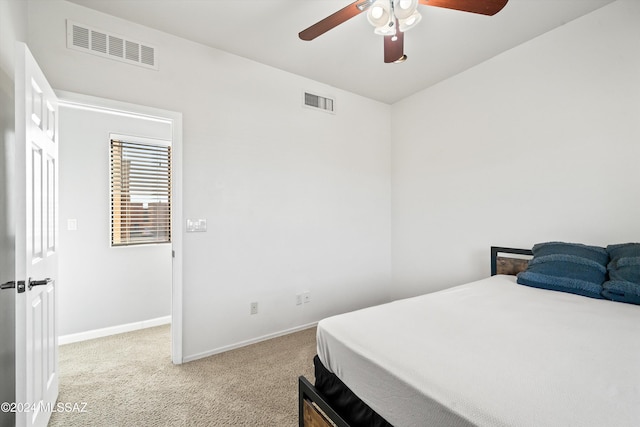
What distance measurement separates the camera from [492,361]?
3.42 feet

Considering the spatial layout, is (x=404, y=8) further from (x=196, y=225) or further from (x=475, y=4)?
(x=196, y=225)

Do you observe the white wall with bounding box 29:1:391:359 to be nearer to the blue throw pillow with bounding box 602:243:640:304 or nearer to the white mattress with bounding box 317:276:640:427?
the white mattress with bounding box 317:276:640:427

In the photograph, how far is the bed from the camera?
2.68 ft

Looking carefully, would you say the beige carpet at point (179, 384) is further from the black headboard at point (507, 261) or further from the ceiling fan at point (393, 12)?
the ceiling fan at point (393, 12)

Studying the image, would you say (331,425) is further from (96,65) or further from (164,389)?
(96,65)

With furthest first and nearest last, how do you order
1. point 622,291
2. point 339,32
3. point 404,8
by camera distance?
1. point 339,32
2. point 622,291
3. point 404,8

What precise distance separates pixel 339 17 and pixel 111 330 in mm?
3653

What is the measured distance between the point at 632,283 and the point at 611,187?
2.63ft

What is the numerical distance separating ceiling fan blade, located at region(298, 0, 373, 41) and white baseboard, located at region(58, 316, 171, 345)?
3397mm

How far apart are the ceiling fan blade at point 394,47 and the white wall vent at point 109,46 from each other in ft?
6.02

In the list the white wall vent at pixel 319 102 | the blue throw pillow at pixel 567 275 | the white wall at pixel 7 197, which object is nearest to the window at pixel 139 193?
the white wall at pixel 7 197

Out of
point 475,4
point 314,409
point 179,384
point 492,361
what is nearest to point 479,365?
point 492,361

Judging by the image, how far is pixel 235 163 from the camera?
274 centimetres

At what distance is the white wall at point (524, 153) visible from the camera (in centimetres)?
211
